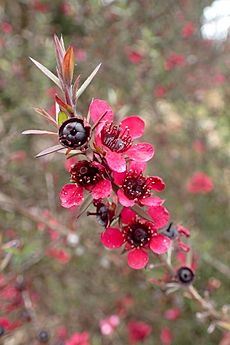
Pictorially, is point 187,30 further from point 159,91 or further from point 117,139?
point 117,139

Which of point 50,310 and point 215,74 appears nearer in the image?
point 50,310

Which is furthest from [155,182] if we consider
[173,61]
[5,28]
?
[173,61]

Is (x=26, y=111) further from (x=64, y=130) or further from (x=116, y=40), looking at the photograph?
(x=64, y=130)

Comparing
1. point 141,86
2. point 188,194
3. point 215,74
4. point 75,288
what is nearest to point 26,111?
point 141,86

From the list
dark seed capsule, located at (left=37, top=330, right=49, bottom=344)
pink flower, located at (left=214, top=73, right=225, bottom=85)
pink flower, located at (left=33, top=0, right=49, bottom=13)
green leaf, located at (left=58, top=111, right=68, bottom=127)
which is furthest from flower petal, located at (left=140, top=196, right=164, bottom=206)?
pink flower, located at (left=214, top=73, right=225, bottom=85)

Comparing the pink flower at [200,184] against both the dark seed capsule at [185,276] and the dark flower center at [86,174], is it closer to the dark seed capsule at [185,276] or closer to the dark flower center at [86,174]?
the dark seed capsule at [185,276]
